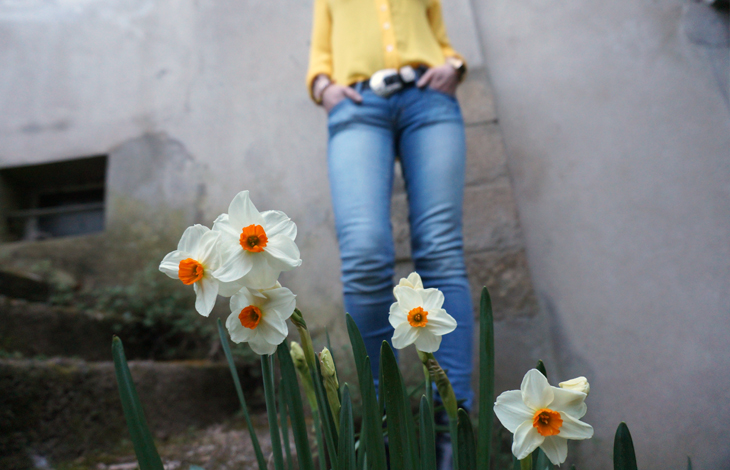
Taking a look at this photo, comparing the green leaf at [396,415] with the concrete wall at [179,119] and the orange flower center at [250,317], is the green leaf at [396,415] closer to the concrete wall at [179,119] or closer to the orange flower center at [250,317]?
the orange flower center at [250,317]

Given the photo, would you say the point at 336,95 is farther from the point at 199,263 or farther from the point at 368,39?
the point at 199,263

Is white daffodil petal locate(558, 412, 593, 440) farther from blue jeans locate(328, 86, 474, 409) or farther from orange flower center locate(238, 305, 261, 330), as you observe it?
blue jeans locate(328, 86, 474, 409)

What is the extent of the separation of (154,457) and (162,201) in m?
1.60

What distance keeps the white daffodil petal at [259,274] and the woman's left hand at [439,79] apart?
0.78m

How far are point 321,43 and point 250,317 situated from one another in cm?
98

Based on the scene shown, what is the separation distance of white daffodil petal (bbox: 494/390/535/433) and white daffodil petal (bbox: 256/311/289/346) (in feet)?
0.63

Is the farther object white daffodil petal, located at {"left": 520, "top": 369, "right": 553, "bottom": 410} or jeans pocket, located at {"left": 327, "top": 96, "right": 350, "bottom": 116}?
jeans pocket, located at {"left": 327, "top": 96, "right": 350, "bottom": 116}

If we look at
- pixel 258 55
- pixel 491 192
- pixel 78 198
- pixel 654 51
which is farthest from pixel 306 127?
pixel 654 51

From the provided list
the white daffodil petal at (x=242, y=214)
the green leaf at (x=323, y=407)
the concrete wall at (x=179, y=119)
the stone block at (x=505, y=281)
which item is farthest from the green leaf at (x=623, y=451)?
the concrete wall at (x=179, y=119)

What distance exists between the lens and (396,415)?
40 centimetres

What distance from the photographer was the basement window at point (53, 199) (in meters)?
1.94

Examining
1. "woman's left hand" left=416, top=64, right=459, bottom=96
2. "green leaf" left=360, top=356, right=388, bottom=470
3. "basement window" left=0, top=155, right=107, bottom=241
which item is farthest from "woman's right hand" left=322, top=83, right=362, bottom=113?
"basement window" left=0, top=155, right=107, bottom=241

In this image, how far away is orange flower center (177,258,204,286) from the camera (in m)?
0.37

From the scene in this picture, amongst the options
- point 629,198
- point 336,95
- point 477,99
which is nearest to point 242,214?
point 336,95
